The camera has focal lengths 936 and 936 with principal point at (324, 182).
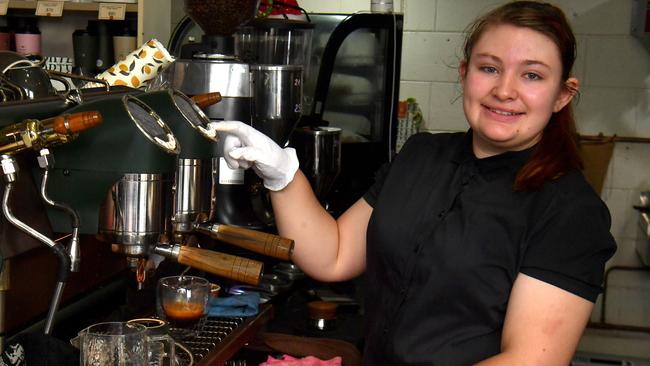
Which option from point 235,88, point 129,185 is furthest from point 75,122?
point 235,88

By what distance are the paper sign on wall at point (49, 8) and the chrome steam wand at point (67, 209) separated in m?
2.35

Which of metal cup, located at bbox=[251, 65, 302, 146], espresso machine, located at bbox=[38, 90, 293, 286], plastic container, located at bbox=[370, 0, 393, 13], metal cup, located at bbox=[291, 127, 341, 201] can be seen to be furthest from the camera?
plastic container, located at bbox=[370, 0, 393, 13]

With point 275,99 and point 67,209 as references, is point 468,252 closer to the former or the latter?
point 67,209

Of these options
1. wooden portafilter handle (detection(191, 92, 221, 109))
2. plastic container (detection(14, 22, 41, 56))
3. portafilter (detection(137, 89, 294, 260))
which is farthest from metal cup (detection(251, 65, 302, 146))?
plastic container (detection(14, 22, 41, 56))

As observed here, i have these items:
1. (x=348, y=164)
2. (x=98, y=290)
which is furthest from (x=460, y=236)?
(x=348, y=164)

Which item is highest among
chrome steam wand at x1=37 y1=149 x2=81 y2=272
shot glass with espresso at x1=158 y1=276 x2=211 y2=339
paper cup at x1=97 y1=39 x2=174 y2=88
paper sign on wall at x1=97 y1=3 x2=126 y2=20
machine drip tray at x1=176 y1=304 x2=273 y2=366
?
paper sign on wall at x1=97 y1=3 x2=126 y2=20

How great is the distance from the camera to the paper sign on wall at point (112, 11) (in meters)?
3.53

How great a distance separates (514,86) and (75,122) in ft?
2.54

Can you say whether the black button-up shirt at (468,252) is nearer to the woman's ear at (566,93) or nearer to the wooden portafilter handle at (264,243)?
the woman's ear at (566,93)

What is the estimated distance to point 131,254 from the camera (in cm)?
141

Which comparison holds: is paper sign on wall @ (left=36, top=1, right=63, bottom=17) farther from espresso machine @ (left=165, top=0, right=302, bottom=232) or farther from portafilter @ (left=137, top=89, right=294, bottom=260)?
portafilter @ (left=137, top=89, right=294, bottom=260)

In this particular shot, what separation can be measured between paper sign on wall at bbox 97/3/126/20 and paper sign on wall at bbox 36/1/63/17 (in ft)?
0.50

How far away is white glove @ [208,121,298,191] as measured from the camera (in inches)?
65.6

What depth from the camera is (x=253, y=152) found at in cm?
167
